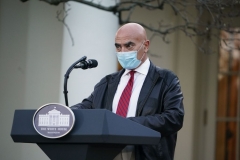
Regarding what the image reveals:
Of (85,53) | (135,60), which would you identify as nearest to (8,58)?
(85,53)

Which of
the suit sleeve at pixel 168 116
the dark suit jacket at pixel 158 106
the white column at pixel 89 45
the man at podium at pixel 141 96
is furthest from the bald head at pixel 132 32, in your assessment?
the white column at pixel 89 45

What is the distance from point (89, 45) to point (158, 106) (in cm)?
310

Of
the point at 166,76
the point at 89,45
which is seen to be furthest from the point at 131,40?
the point at 89,45

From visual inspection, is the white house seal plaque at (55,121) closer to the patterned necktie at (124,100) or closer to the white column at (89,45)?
the patterned necktie at (124,100)

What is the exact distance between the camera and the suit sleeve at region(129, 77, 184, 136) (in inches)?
167

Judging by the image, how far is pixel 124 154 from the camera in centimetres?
429

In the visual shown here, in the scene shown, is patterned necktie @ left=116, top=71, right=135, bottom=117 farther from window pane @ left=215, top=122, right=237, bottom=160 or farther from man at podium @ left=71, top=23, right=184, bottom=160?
window pane @ left=215, top=122, right=237, bottom=160

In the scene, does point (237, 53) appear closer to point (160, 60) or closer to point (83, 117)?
point (160, 60)

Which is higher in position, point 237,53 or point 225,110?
point 237,53

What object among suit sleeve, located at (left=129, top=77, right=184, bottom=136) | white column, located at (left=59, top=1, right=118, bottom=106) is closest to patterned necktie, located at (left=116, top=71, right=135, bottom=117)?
suit sleeve, located at (left=129, top=77, right=184, bottom=136)

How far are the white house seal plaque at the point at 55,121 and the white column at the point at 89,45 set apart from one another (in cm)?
358

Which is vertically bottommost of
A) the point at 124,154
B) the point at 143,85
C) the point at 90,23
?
the point at 124,154

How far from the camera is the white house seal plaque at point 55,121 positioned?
3811 mm

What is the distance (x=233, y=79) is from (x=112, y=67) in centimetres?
317
